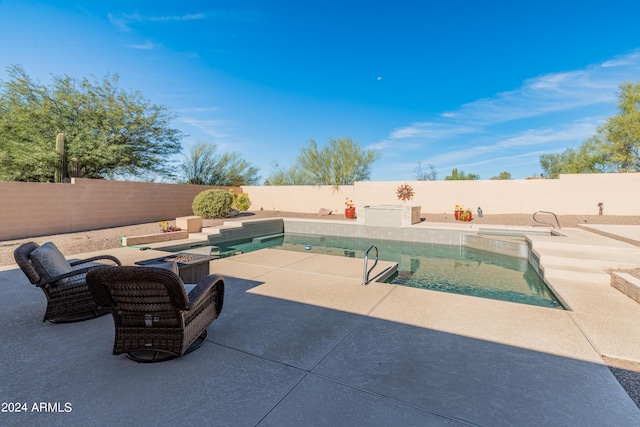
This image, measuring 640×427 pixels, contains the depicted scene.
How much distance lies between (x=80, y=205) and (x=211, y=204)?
4124 millimetres

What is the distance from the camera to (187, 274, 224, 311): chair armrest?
2.04m

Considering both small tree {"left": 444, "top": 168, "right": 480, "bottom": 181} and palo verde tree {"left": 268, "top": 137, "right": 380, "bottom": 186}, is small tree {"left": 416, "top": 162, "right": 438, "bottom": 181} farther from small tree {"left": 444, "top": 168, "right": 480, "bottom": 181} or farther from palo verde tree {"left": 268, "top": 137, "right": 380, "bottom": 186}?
palo verde tree {"left": 268, "top": 137, "right": 380, "bottom": 186}

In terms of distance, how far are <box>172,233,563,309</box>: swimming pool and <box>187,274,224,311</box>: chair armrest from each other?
3.13 meters

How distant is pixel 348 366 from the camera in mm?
2014

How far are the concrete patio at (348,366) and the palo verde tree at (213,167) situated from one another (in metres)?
15.0

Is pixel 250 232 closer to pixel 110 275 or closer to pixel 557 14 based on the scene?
pixel 110 275

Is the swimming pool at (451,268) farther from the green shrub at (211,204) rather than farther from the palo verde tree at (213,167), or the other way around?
the palo verde tree at (213,167)

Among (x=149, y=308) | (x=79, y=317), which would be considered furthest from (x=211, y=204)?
(x=149, y=308)

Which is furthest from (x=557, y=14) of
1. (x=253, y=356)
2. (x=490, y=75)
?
(x=253, y=356)

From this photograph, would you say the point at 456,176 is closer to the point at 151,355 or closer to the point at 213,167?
the point at 213,167

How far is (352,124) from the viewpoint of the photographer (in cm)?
1781

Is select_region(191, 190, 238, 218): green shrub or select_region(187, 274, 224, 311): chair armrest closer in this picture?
select_region(187, 274, 224, 311): chair armrest

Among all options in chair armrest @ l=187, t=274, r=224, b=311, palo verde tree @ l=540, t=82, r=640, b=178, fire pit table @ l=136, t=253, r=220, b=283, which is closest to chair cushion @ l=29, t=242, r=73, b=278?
fire pit table @ l=136, t=253, r=220, b=283

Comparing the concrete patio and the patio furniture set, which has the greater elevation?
the patio furniture set
